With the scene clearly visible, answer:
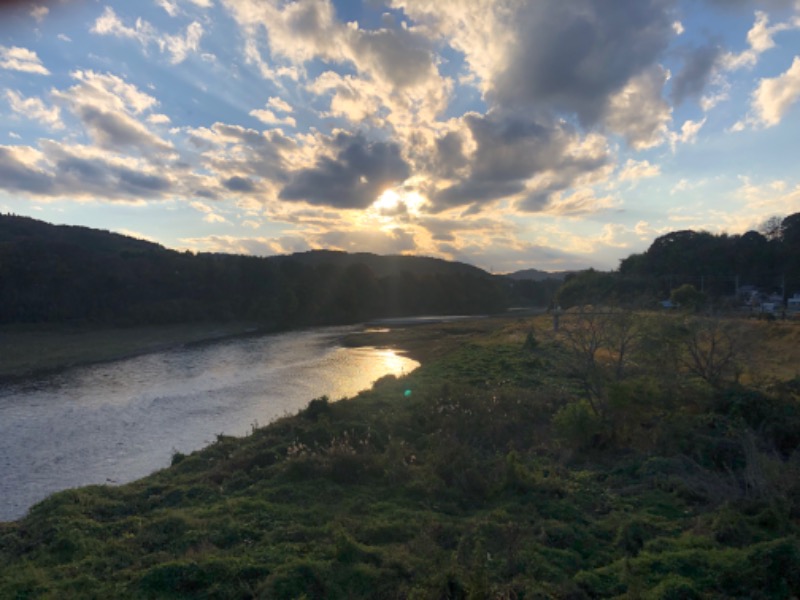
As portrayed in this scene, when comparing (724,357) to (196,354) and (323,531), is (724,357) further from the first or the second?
(196,354)

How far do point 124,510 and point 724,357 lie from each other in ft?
62.6

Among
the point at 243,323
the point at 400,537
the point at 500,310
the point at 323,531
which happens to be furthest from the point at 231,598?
the point at 500,310

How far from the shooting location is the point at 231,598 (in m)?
6.94

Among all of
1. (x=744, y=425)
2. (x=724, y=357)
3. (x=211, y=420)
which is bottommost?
(x=211, y=420)

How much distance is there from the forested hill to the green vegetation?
5605cm

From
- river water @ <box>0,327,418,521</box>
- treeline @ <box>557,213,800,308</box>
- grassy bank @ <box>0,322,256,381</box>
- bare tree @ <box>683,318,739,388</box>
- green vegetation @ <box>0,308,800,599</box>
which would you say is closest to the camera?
green vegetation @ <box>0,308,800,599</box>

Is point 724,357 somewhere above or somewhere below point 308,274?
below

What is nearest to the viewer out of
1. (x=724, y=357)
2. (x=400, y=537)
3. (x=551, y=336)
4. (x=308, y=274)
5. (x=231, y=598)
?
(x=231, y=598)

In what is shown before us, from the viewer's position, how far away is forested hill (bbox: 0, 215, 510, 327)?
60.2 meters

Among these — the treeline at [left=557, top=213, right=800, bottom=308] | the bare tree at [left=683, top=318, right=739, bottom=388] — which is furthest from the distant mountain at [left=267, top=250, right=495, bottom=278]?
the bare tree at [left=683, top=318, right=739, bottom=388]

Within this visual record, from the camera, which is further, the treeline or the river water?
the treeline

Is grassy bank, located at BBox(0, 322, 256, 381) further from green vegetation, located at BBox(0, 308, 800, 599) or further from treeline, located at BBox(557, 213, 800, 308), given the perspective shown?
treeline, located at BBox(557, 213, 800, 308)

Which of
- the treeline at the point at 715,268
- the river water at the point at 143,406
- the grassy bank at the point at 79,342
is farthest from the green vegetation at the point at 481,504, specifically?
the treeline at the point at 715,268

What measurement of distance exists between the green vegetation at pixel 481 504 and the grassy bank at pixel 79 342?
29235 mm
